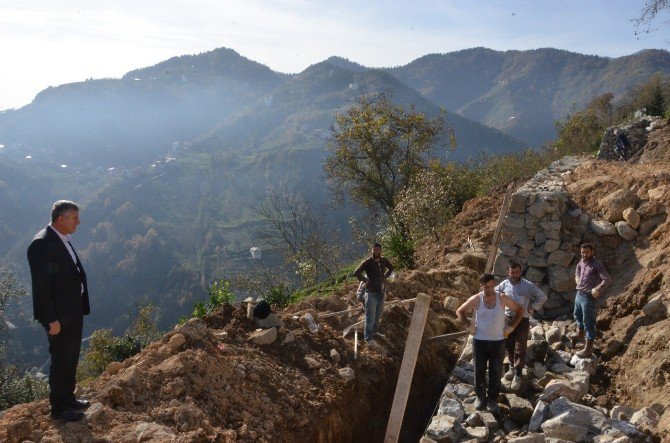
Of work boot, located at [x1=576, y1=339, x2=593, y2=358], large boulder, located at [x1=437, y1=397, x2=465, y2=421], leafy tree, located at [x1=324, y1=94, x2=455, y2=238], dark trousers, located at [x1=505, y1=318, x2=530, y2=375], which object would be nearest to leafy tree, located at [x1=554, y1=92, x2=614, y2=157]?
leafy tree, located at [x1=324, y1=94, x2=455, y2=238]

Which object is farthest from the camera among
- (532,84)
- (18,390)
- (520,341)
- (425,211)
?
(532,84)

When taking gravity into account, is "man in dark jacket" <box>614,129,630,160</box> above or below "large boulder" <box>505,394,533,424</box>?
above

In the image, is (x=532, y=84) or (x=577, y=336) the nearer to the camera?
(x=577, y=336)

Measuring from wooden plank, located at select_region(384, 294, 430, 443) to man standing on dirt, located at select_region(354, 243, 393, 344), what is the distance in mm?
2287

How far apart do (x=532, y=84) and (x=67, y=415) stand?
18143 centimetres

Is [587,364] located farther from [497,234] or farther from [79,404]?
[79,404]

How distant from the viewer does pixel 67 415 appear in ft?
15.8

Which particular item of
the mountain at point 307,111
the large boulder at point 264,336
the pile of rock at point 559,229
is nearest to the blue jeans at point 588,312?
the pile of rock at point 559,229

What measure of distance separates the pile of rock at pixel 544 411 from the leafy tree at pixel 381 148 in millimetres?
14831

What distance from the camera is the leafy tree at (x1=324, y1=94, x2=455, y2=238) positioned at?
2250 centimetres

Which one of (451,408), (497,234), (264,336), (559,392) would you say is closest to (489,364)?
(451,408)

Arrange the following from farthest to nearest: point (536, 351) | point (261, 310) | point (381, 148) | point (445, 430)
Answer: point (381, 148)
point (261, 310)
point (536, 351)
point (445, 430)

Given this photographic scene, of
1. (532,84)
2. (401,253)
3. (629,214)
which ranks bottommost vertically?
(401,253)

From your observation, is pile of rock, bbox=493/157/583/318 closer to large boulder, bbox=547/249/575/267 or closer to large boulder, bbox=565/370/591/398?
large boulder, bbox=547/249/575/267
